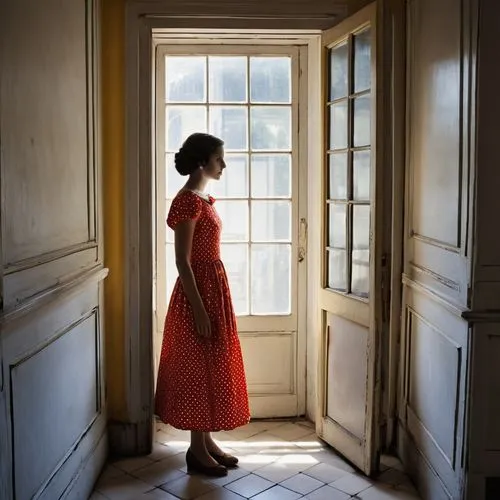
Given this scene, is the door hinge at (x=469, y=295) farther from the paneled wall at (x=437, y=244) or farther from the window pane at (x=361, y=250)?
the window pane at (x=361, y=250)

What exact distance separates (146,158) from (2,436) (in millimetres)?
1819

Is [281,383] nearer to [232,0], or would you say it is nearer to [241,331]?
[241,331]

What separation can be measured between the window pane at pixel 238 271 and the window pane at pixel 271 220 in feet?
0.40

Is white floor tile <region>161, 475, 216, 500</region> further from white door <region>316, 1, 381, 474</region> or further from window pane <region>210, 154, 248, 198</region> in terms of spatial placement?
window pane <region>210, 154, 248, 198</region>

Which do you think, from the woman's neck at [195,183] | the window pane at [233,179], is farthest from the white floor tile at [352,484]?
the window pane at [233,179]

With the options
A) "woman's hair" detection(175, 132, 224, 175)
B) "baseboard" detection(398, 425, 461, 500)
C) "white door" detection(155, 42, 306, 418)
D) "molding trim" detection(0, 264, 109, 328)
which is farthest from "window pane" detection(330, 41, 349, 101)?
"baseboard" detection(398, 425, 461, 500)

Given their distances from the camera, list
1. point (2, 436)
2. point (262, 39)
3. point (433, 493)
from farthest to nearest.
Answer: point (262, 39) → point (433, 493) → point (2, 436)

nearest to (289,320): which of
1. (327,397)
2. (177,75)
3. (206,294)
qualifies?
(327,397)

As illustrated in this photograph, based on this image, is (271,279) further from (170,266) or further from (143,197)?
(143,197)

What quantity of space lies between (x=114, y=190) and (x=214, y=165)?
0.55m

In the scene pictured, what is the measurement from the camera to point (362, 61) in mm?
3271

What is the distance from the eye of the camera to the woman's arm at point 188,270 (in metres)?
3.16

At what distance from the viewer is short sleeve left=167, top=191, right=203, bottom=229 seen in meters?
3.16

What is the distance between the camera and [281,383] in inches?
161
